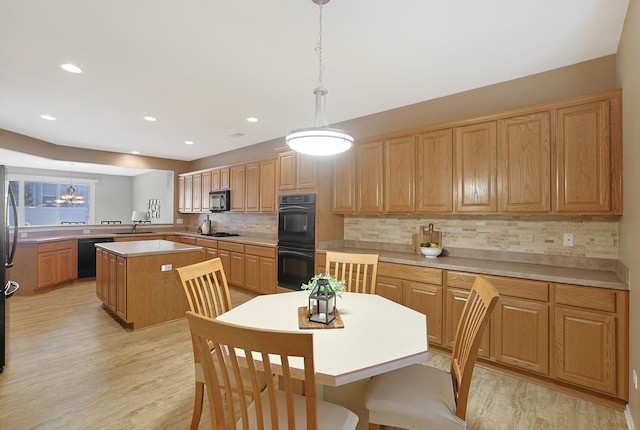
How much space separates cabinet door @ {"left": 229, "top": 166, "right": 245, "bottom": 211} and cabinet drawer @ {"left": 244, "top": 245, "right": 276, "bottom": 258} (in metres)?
0.90

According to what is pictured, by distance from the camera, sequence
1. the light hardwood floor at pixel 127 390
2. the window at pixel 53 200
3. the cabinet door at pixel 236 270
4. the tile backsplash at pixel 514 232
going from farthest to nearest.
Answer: the window at pixel 53 200, the cabinet door at pixel 236 270, the tile backsplash at pixel 514 232, the light hardwood floor at pixel 127 390

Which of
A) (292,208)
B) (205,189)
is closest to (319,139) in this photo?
(292,208)

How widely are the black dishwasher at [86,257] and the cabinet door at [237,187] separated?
2910mm

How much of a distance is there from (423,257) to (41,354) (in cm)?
379

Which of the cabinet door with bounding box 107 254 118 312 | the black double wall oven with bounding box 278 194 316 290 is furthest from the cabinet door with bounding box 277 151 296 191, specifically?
the cabinet door with bounding box 107 254 118 312

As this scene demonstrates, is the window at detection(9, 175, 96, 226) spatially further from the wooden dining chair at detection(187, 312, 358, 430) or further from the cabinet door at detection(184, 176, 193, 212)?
the wooden dining chair at detection(187, 312, 358, 430)

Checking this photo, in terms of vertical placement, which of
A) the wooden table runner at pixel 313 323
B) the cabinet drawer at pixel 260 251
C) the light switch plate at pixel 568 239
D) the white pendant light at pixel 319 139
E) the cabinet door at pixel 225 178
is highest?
the cabinet door at pixel 225 178

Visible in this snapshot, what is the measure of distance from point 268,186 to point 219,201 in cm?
147

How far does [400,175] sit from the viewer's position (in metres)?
3.42

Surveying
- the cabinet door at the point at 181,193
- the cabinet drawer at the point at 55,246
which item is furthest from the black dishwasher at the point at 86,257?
the cabinet door at the point at 181,193

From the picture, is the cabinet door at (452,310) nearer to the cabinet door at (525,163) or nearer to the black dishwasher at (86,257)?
the cabinet door at (525,163)

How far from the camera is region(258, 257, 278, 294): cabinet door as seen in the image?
4543mm

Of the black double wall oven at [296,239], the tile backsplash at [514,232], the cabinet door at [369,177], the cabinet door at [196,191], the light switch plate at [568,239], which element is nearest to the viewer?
the tile backsplash at [514,232]

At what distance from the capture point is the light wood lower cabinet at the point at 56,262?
4.97 meters
